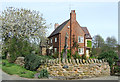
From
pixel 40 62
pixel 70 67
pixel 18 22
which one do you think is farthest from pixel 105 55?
pixel 18 22

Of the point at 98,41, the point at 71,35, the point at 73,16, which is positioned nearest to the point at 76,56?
the point at 71,35

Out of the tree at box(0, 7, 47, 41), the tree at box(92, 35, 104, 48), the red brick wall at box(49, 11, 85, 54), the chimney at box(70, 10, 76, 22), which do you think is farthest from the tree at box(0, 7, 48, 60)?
the tree at box(92, 35, 104, 48)

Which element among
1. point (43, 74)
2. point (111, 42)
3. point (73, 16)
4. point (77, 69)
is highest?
point (73, 16)

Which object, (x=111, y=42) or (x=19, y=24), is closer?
(x=19, y=24)

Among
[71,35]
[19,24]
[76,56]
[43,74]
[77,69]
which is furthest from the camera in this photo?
[71,35]

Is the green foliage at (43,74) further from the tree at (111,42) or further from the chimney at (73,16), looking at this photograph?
the tree at (111,42)

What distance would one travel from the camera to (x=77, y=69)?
970 cm

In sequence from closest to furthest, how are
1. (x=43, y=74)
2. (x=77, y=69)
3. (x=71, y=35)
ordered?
(x=43, y=74)
(x=77, y=69)
(x=71, y=35)

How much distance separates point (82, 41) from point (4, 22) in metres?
14.9

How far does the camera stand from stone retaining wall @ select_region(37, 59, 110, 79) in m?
9.46

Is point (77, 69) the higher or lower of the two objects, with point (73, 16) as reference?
lower

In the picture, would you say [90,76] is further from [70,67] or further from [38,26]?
[38,26]

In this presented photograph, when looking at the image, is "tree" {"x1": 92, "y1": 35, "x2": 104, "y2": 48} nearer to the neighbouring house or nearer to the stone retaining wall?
the neighbouring house

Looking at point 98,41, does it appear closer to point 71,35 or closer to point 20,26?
point 71,35
